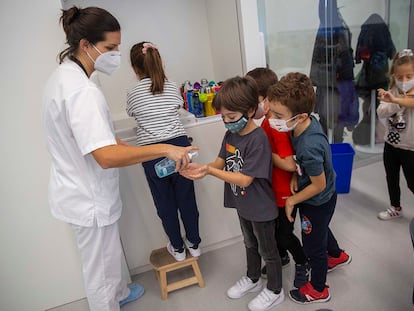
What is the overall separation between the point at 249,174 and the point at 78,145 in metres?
0.66

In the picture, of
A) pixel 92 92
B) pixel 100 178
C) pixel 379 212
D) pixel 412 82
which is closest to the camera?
pixel 92 92

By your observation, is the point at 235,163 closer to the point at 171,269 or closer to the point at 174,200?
the point at 174,200

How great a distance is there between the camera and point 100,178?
1.33 metres

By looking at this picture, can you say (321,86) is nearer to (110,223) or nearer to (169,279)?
(169,279)

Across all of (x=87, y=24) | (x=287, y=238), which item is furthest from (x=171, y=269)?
(x=87, y=24)

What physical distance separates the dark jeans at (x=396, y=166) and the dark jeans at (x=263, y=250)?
1014mm

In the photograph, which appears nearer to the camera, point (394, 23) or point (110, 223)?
point (110, 223)

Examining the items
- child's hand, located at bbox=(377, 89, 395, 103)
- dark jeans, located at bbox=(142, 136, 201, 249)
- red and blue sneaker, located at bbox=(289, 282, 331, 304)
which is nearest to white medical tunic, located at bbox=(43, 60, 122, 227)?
dark jeans, located at bbox=(142, 136, 201, 249)

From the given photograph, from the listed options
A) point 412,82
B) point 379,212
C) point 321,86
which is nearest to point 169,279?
point 379,212

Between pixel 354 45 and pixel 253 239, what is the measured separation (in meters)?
2.11

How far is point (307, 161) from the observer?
4.03 feet

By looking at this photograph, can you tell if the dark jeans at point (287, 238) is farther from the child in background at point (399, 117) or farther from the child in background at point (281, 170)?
the child in background at point (399, 117)

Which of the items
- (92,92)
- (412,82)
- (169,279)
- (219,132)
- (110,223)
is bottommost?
(169,279)

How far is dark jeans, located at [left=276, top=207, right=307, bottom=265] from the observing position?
59.7 inches
